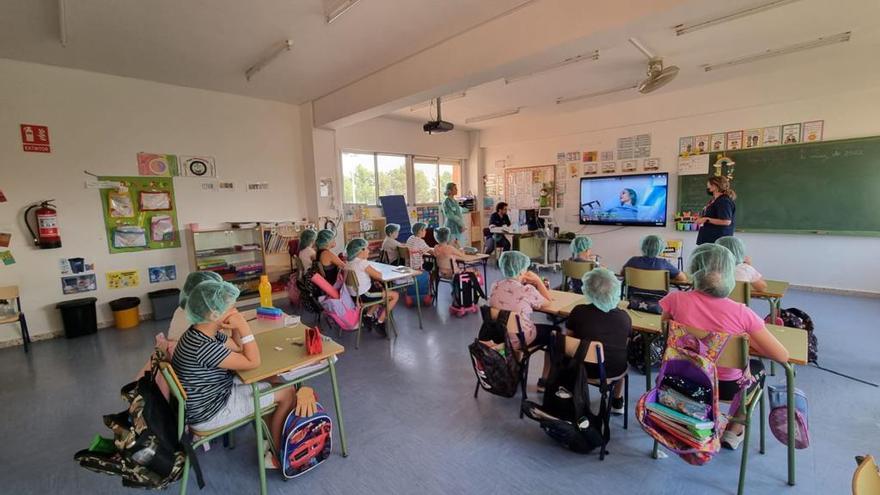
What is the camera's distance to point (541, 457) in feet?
7.23

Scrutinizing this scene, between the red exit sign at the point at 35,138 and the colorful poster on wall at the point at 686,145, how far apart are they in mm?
8803

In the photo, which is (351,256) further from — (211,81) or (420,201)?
(420,201)

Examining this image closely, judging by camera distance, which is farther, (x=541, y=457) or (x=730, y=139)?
(x=730, y=139)

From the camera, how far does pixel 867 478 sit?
921mm

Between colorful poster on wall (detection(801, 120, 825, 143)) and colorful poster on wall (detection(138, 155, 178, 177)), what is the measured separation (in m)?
8.82

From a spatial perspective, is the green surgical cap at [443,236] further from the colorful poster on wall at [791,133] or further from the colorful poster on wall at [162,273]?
the colorful poster on wall at [791,133]

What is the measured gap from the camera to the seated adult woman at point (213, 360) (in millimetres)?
1736

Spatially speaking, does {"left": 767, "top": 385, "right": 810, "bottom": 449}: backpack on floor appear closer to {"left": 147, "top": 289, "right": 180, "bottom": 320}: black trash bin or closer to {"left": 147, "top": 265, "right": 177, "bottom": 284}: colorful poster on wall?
{"left": 147, "top": 289, "right": 180, "bottom": 320}: black trash bin

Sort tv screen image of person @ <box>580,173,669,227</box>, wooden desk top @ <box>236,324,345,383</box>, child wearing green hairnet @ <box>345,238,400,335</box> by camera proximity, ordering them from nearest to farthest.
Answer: wooden desk top @ <box>236,324,345,383</box> → child wearing green hairnet @ <box>345,238,400,335</box> → tv screen image of person @ <box>580,173,669,227</box>

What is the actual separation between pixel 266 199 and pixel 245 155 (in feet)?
2.38

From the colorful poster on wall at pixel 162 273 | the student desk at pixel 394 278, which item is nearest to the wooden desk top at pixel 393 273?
the student desk at pixel 394 278

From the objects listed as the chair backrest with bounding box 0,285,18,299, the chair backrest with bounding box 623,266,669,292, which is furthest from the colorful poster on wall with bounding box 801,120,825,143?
the chair backrest with bounding box 0,285,18,299

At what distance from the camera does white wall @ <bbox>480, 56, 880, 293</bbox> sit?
491cm

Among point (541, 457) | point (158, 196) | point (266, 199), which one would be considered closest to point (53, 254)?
point (158, 196)
